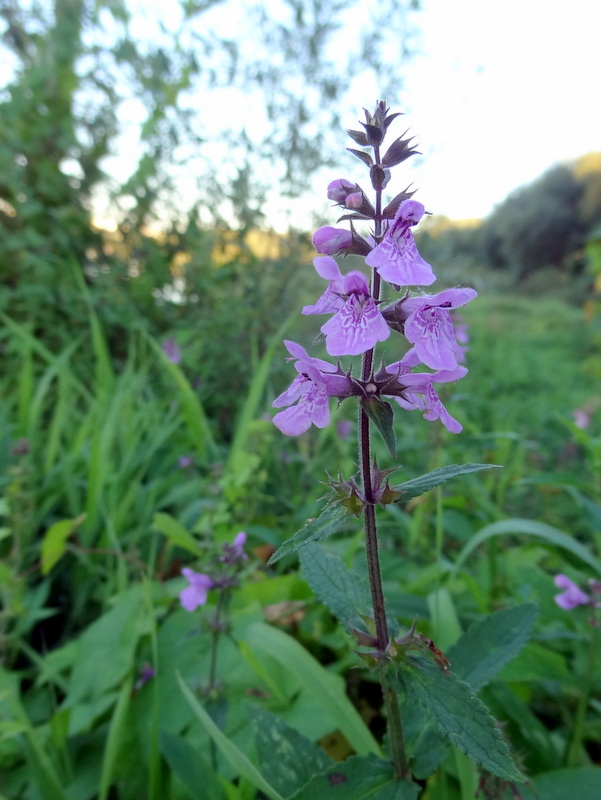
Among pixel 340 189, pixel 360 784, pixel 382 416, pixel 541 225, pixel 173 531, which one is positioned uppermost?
pixel 541 225

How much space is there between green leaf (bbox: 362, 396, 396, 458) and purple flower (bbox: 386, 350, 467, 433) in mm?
73

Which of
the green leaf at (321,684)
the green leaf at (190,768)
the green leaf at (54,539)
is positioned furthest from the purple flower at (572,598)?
the green leaf at (54,539)

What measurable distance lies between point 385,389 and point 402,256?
0.71 ft

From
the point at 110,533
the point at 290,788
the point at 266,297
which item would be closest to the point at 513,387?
the point at 266,297

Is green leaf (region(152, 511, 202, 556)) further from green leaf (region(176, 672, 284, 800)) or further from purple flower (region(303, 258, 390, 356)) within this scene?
purple flower (region(303, 258, 390, 356))

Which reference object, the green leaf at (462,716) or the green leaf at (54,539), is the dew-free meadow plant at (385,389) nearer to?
the green leaf at (462,716)

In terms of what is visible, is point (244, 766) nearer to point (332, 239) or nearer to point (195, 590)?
point (195, 590)

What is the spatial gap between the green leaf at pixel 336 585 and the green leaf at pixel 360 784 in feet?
0.79

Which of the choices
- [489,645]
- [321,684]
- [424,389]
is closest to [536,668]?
[489,645]

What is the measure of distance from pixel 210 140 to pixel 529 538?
121 inches

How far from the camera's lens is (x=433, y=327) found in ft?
2.88

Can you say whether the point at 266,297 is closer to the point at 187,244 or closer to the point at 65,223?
the point at 187,244

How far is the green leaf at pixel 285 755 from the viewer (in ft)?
3.54

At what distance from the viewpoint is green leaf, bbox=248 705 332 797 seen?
1.08m
